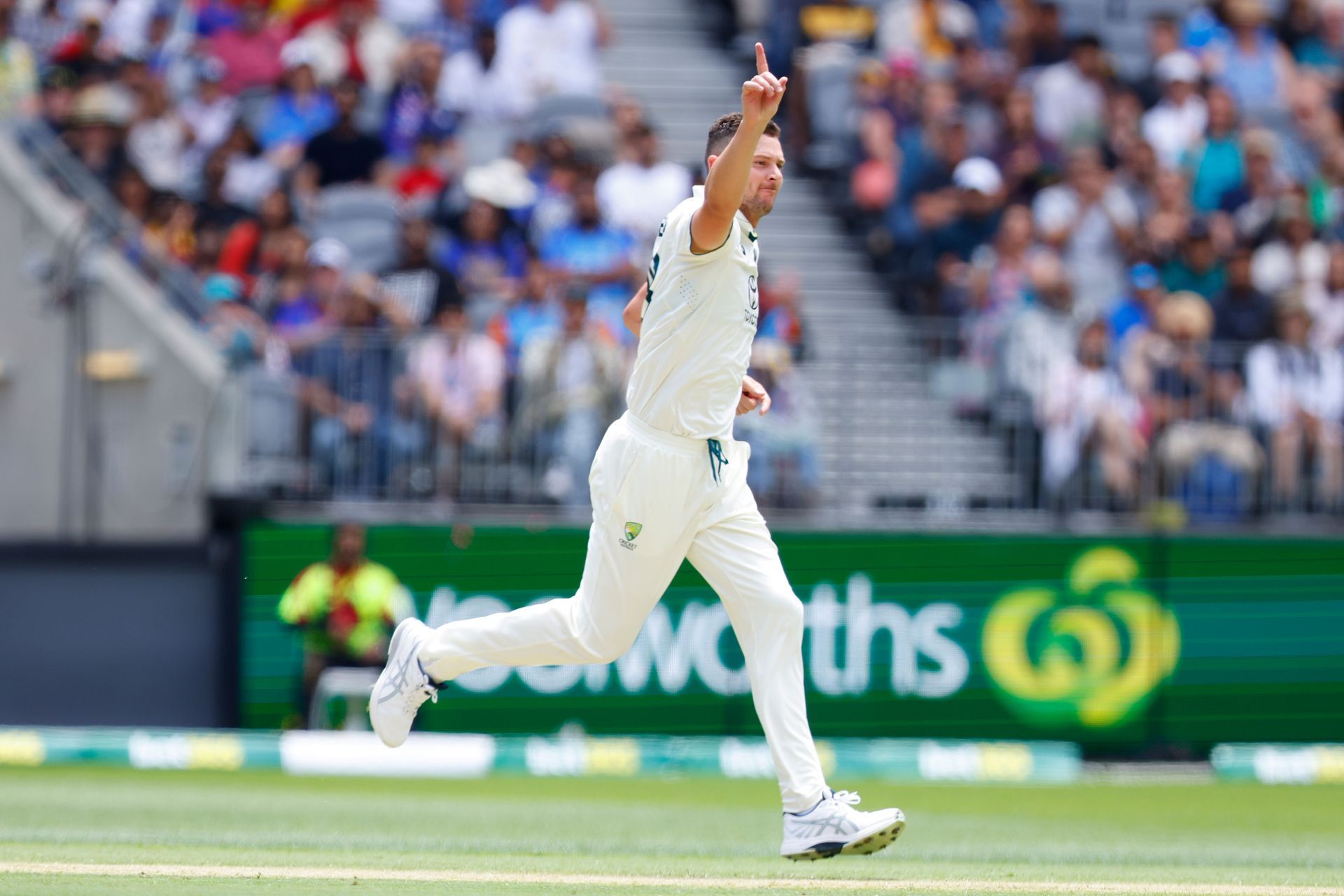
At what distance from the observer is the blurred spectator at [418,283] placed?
576 inches

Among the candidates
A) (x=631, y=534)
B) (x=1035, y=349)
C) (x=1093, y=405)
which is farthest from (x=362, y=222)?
(x=631, y=534)

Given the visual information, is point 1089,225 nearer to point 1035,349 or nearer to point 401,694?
point 1035,349

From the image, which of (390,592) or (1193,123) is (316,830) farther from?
(1193,123)

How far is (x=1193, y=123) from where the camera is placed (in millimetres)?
17500

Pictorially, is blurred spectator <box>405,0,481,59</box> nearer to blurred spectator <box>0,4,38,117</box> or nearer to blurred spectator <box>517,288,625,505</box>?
blurred spectator <box>0,4,38,117</box>

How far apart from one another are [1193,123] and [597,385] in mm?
6472

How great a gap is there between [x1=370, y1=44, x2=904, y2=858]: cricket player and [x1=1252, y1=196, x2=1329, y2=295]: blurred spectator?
9434mm

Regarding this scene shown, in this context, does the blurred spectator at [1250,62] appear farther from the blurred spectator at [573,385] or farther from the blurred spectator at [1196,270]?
the blurred spectator at [573,385]

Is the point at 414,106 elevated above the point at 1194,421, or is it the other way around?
the point at 414,106

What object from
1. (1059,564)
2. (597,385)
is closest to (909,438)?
(1059,564)

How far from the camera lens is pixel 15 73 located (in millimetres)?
16125

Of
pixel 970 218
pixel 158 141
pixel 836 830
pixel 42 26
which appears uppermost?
pixel 42 26

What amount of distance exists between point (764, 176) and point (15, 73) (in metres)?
10.7

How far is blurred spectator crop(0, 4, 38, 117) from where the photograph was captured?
Answer: 50.2ft
